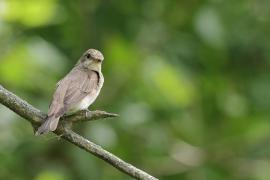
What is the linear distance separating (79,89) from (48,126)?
2.48ft

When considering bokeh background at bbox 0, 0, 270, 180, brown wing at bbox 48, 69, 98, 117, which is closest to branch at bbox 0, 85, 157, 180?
brown wing at bbox 48, 69, 98, 117

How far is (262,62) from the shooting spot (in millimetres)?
7836

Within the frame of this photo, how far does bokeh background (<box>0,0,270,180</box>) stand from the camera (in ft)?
21.6

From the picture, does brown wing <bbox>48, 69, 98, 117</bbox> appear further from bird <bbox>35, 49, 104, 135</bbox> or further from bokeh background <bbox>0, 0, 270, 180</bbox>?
bokeh background <bbox>0, 0, 270, 180</bbox>

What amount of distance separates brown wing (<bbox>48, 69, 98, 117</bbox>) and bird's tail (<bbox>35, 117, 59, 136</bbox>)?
180mm

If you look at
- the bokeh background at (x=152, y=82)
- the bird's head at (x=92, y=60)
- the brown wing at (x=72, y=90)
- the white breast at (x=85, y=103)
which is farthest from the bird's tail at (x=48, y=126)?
the bokeh background at (x=152, y=82)

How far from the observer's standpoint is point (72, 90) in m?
3.71

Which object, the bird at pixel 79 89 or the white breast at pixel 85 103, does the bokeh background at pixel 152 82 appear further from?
the white breast at pixel 85 103

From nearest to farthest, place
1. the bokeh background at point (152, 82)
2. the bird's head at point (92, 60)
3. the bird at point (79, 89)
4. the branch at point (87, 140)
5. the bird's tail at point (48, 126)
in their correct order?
the branch at point (87, 140)
the bird's tail at point (48, 126)
the bird at point (79, 89)
the bird's head at point (92, 60)
the bokeh background at point (152, 82)

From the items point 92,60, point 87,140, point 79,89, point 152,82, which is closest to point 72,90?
point 79,89

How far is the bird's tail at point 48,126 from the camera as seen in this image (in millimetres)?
2943

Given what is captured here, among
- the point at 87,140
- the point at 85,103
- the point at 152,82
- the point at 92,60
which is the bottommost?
the point at 87,140

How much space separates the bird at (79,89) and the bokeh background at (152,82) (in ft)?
7.58

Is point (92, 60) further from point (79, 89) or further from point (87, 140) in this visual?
point (87, 140)
